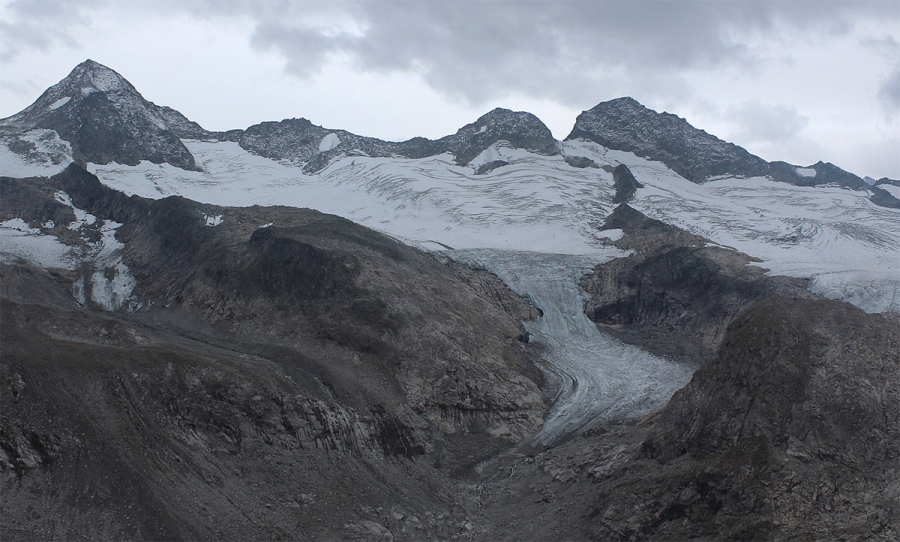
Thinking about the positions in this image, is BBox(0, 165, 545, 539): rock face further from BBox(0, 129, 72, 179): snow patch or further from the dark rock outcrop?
the dark rock outcrop

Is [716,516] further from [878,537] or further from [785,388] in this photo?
[785,388]

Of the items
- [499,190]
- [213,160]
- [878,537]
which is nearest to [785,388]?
[878,537]

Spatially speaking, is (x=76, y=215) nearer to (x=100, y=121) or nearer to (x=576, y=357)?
(x=100, y=121)

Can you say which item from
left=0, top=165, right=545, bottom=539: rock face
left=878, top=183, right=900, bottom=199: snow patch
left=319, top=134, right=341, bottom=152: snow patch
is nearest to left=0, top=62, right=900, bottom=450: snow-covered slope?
left=319, top=134, right=341, bottom=152: snow patch

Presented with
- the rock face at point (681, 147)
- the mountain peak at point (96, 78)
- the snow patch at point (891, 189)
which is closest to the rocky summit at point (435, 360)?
the mountain peak at point (96, 78)

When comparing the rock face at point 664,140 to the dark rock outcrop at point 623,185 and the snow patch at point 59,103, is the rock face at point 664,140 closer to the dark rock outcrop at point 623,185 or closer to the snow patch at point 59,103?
the dark rock outcrop at point 623,185

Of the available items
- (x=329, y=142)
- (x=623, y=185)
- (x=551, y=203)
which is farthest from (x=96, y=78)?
(x=623, y=185)
